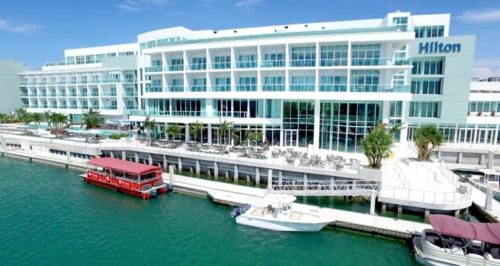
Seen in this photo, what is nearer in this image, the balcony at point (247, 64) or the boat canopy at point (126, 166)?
the boat canopy at point (126, 166)

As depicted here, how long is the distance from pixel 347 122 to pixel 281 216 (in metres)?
18.9

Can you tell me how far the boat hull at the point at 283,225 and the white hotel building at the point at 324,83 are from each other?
17710mm

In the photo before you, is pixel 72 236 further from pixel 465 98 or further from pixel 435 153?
pixel 465 98

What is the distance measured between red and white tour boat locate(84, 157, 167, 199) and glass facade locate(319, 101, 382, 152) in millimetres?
20780

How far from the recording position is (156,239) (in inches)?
849

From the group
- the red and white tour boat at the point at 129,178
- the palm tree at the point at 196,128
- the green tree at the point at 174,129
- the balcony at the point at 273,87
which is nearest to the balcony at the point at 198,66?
the palm tree at the point at 196,128

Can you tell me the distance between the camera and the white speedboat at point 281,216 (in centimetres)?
2219

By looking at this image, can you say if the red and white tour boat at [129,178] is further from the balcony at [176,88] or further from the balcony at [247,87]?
the balcony at [247,87]

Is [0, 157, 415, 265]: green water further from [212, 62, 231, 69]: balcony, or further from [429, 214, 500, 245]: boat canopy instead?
[212, 62, 231, 69]: balcony

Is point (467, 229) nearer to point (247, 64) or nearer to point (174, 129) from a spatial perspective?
point (247, 64)

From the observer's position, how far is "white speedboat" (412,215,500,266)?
17.4 m

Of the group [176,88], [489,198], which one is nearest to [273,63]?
[176,88]

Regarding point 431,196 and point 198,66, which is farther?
point 198,66

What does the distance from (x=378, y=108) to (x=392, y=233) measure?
18.8 m
